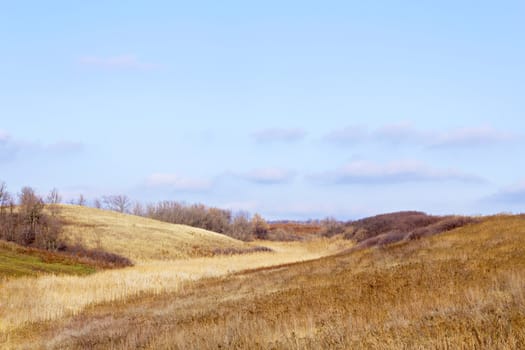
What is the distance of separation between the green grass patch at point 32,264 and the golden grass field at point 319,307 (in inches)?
121

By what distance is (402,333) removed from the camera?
8367mm

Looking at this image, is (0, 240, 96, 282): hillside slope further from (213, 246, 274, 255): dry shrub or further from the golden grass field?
(213, 246, 274, 255): dry shrub

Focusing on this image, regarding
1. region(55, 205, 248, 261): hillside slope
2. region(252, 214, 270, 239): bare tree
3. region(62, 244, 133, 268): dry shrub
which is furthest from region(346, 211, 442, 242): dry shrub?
region(252, 214, 270, 239): bare tree

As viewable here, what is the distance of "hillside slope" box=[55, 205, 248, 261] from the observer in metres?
55.5

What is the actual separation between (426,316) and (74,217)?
208ft

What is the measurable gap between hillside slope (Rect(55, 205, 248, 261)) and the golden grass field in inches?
976

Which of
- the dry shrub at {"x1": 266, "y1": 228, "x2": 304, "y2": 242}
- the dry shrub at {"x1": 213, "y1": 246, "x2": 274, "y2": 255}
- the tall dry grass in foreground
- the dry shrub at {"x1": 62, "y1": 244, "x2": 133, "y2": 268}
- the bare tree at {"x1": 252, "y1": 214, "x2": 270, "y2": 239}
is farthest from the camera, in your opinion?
the bare tree at {"x1": 252, "y1": 214, "x2": 270, "y2": 239}

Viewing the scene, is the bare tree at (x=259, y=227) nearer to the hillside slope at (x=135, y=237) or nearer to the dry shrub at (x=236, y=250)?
the hillside slope at (x=135, y=237)

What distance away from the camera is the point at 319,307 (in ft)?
47.7

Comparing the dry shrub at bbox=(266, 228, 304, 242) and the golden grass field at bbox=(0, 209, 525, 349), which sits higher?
the dry shrub at bbox=(266, 228, 304, 242)

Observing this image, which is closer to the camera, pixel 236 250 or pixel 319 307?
pixel 319 307

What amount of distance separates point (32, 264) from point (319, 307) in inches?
1026

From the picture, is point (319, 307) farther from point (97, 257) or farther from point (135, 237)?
point (135, 237)

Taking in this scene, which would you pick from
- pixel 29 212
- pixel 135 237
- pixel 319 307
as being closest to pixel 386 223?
pixel 135 237
